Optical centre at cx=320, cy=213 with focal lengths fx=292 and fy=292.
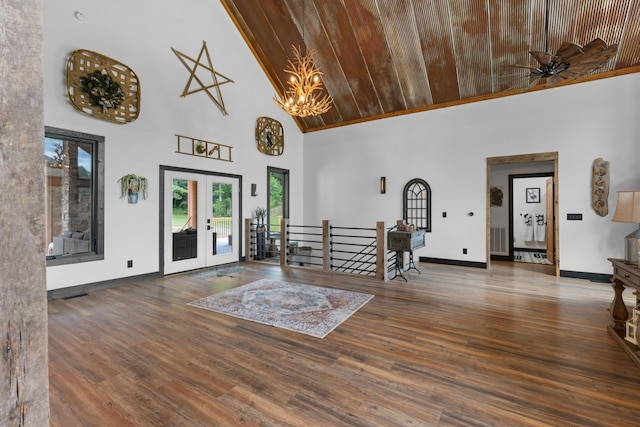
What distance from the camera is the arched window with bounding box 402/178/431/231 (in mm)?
6729

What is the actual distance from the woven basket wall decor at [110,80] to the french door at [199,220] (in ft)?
3.88

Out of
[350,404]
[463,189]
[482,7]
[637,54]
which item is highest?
[482,7]

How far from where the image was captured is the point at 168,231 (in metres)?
5.44

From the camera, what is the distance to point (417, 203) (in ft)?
22.6

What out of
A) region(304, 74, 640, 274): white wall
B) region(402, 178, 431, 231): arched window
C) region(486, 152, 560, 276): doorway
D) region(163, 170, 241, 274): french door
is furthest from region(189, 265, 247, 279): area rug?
region(486, 152, 560, 276): doorway

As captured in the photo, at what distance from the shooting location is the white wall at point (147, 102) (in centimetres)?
417

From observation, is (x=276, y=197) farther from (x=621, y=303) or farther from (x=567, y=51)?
(x=621, y=303)

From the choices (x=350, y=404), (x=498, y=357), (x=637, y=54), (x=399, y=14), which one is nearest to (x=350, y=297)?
(x=498, y=357)

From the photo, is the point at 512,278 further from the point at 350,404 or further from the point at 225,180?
the point at 225,180

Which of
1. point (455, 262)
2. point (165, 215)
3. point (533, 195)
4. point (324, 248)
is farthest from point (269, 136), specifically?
point (533, 195)

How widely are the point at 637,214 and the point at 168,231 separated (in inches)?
257

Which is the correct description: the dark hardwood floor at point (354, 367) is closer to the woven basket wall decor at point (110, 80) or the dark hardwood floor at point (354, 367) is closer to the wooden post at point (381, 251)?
the wooden post at point (381, 251)

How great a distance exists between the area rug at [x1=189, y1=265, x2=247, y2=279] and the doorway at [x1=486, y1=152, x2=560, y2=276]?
5239mm

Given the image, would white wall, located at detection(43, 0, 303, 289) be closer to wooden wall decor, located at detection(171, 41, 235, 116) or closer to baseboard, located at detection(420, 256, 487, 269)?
wooden wall decor, located at detection(171, 41, 235, 116)
